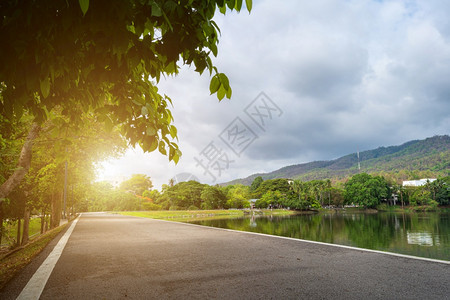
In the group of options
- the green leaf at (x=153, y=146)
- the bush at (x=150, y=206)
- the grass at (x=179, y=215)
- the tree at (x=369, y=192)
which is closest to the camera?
the green leaf at (x=153, y=146)

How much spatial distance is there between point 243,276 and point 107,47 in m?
3.84

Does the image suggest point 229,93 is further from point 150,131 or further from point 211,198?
point 211,198

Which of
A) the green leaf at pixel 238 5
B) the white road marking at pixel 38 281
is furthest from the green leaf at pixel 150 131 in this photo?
the white road marking at pixel 38 281

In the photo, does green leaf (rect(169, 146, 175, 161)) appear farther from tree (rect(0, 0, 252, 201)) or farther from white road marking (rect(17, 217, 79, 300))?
white road marking (rect(17, 217, 79, 300))

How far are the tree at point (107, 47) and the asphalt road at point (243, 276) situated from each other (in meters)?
2.30

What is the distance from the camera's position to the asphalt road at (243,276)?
3568 millimetres

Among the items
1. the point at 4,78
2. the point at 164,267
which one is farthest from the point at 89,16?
the point at 164,267

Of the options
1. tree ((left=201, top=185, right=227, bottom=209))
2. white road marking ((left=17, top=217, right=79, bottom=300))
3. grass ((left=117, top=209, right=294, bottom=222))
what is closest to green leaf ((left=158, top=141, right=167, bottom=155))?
white road marking ((left=17, top=217, right=79, bottom=300))

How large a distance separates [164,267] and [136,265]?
65cm

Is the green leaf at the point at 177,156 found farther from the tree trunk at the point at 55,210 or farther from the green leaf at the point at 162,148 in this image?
the tree trunk at the point at 55,210

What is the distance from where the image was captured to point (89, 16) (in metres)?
1.89

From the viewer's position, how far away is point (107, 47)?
79.0 inches

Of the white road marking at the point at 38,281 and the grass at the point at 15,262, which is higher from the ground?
the white road marking at the point at 38,281

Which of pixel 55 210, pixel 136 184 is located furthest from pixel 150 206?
pixel 55 210
